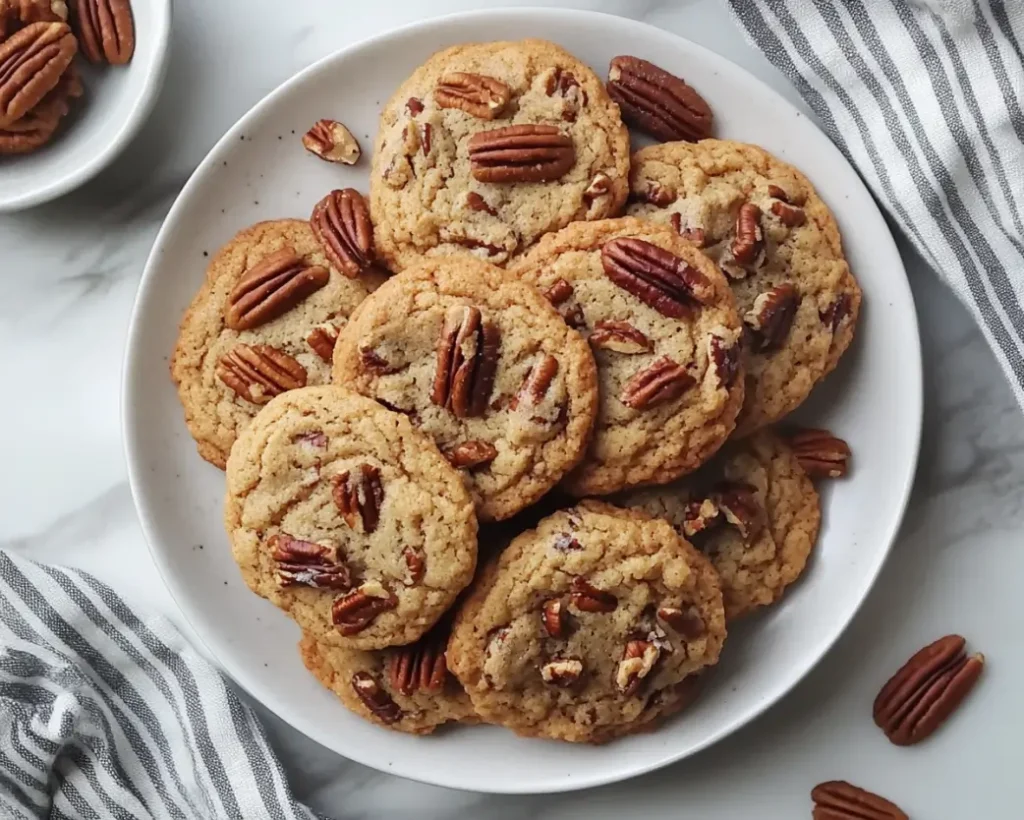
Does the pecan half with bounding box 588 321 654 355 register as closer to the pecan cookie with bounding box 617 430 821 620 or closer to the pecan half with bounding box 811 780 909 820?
the pecan cookie with bounding box 617 430 821 620

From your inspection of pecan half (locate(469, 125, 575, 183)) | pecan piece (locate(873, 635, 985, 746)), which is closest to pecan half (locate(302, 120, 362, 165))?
pecan half (locate(469, 125, 575, 183))

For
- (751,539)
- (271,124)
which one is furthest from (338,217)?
(751,539)

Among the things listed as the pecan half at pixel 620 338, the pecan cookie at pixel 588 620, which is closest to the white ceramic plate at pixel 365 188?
the pecan cookie at pixel 588 620

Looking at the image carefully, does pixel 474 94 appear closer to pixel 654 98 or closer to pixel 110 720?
pixel 654 98

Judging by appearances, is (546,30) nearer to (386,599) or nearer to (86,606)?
(386,599)

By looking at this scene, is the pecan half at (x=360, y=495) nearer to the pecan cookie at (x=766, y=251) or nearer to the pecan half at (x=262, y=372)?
the pecan half at (x=262, y=372)

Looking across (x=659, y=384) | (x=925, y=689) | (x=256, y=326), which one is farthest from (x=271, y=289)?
(x=925, y=689)
